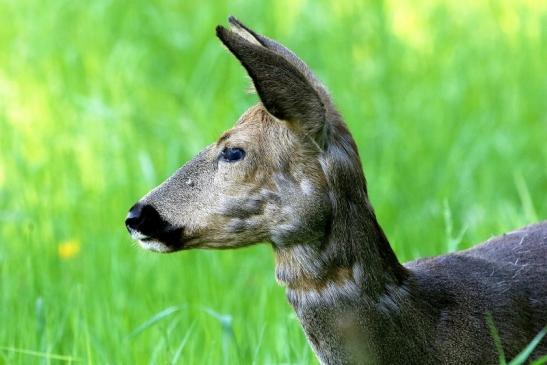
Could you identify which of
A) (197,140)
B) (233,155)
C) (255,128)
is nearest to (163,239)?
(233,155)

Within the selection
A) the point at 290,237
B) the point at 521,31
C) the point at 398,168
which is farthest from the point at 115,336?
the point at 521,31

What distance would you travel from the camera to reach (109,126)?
695 cm

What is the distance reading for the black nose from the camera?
12.4 ft

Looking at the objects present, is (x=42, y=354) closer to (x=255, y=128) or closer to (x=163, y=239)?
(x=163, y=239)

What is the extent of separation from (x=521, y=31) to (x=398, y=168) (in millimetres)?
1669

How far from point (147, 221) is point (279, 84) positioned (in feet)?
1.92

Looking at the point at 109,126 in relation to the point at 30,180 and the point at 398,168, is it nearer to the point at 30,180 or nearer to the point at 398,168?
the point at 30,180

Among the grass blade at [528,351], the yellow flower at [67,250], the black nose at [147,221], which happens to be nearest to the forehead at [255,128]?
the black nose at [147,221]

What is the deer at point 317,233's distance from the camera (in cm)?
371

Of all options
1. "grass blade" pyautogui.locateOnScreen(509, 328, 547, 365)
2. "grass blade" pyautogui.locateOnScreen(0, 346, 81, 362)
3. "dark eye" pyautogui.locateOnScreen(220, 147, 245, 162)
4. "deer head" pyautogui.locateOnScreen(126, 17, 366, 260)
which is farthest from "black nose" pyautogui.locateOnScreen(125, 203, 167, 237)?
"grass blade" pyautogui.locateOnScreen(509, 328, 547, 365)

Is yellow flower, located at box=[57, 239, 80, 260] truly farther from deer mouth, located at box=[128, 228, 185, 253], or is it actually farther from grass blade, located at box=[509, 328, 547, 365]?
grass blade, located at box=[509, 328, 547, 365]

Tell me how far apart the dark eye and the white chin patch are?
319 mm

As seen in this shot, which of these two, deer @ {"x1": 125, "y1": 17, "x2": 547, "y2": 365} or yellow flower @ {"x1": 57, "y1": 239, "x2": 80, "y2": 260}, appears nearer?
deer @ {"x1": 125, "y1": 17, "x2": 547, "y2": 365}

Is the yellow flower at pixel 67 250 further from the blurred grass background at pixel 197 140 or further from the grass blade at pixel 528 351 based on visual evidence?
the grass blade at pixel 528 351
